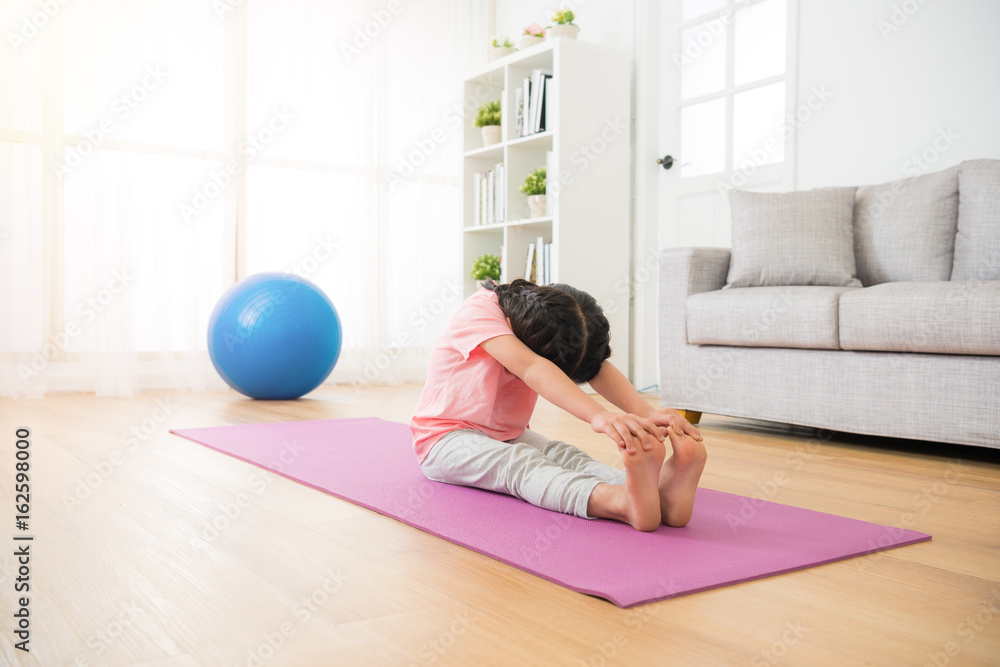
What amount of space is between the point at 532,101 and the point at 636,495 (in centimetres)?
321

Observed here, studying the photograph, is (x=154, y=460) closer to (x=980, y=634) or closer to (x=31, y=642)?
(x=31, y=642)

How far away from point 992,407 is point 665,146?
7.93ft

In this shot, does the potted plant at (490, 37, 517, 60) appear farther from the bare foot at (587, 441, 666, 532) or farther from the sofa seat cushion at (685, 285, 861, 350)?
the bare foot at (587, 441, 666, 532)

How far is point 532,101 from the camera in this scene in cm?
413

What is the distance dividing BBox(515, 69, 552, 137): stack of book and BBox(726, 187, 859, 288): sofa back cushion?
1556mm

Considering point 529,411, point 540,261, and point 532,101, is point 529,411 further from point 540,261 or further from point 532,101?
point 532,101

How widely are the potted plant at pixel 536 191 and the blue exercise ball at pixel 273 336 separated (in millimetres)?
1210

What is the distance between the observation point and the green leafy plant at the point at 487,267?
437 cm

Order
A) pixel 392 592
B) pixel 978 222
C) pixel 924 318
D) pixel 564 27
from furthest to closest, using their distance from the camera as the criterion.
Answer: pixel 564 27 → pixel 978 222 → pixel 924 318 → pixel 392 592

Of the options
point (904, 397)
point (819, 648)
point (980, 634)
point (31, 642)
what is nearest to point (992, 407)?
point (904, 397)

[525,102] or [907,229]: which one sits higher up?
[525,102]

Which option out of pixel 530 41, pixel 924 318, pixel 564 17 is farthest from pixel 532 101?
pixel 924 318

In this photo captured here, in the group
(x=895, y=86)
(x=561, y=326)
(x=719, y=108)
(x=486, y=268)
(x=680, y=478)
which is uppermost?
(x=719, y=108)

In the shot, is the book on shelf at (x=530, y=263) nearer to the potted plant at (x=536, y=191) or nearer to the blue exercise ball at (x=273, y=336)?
the potted plant at (x=536, y=191)
